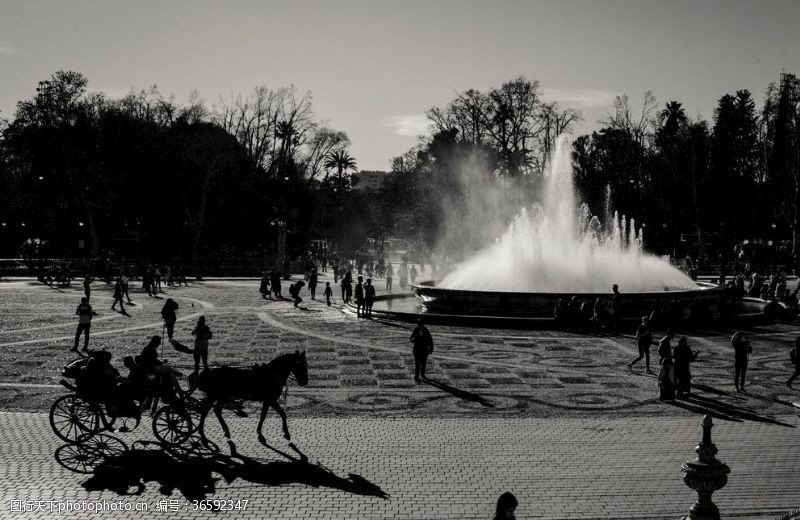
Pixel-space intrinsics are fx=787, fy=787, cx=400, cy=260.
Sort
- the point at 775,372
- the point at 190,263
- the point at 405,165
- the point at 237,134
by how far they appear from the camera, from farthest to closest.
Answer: the point at 405,165, the point at 237,134, the point at 190,263, the point at 775,372

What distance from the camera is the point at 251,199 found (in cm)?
6800

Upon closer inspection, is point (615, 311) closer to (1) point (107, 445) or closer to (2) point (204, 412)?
(2) point (204, 412)

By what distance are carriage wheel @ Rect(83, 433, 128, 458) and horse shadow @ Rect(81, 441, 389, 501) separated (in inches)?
5.2

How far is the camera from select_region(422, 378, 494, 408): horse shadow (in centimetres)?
1445

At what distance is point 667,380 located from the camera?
47.8 ft

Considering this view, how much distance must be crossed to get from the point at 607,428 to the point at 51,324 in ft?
63.1

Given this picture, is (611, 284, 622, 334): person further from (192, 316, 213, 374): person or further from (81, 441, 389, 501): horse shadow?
(81, 441, 389, 501): horse shadow

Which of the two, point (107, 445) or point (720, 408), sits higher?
point (720, 408)

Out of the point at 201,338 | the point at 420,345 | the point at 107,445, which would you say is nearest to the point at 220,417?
the point at 107,445

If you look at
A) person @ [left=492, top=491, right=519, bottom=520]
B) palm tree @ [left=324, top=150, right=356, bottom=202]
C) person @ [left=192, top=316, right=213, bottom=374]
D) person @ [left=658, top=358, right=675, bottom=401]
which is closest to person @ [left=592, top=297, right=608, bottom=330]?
person @ [left=658, top=358, right=675, bottom=401]

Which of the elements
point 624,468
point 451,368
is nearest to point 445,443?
point 624,468

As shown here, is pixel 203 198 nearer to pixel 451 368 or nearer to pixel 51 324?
pixel 51 324

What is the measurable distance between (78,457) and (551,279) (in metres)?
23.4

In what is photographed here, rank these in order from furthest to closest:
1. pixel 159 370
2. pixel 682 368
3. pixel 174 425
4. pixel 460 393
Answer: pixel 460 393 → pixel 682 368 → pixel 159 370 → pixel 174 425
